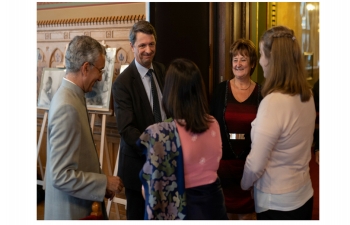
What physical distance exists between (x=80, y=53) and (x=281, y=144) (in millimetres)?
1097

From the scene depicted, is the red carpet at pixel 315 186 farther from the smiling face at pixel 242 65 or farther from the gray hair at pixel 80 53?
the gray hair at pixel 80 53

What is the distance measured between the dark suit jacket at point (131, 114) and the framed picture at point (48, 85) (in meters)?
2.39

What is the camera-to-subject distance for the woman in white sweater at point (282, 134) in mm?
2180

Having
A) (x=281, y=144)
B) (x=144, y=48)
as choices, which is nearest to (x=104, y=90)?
(x=144, y=48)

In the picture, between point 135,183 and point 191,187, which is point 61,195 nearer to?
point 191,187

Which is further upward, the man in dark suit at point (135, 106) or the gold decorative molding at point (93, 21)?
the gold decorative molding at point (93, 21)

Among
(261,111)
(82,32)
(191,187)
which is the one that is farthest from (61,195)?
(82,32)

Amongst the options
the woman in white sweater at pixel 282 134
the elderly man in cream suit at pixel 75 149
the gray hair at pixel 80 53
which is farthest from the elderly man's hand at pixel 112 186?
the woman in white sweater at pixel 282 134

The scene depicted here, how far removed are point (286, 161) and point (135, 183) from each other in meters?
1.10

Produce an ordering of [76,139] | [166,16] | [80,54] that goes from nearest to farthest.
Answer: [76,139] < [80,54] < [166,16]

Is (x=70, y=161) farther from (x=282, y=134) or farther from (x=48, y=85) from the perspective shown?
(x=48, y=85)

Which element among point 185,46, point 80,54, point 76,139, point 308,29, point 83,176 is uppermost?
point 308,29

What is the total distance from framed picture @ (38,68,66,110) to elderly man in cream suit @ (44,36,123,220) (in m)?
3.02

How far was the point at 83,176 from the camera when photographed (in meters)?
2.08
